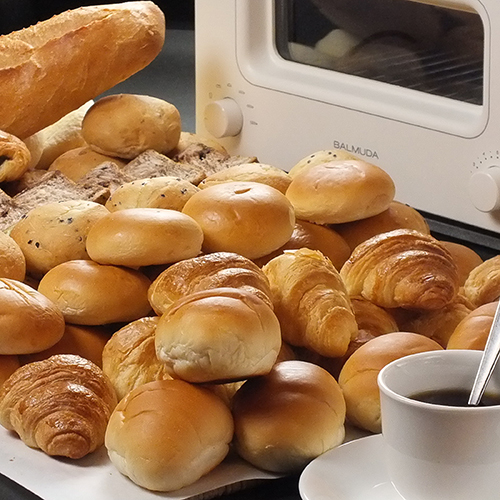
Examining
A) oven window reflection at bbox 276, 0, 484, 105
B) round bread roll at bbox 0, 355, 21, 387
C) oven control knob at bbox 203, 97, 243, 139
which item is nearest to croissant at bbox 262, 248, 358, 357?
round bread roll at bbox 0, 355, 21, 387

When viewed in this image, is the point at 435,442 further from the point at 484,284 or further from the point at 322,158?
the point at 322,158

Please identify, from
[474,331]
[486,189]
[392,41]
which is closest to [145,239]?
[474,331]

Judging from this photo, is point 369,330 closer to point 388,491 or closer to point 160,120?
point 388,491

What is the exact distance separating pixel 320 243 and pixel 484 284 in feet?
0.54

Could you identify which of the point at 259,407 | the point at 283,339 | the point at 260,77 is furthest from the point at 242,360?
the point at 260,77

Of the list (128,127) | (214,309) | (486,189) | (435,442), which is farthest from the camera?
(128,127)

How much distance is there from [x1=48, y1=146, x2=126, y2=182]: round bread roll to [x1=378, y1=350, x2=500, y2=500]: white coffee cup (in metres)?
0.70

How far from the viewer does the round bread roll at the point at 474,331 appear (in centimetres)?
70

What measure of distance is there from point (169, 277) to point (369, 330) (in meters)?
0.17

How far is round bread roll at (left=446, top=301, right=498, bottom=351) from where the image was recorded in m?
0.70

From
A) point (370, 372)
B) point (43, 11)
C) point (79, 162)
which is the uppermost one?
point (370, 372)

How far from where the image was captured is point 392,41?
1165 millimetres

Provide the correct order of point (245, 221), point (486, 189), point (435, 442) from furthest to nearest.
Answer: point (486, 189) < point (245, 221) < point (435, 442)

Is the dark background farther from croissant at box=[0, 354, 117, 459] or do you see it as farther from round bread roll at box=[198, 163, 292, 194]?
croissant at box=[0, 354, 117, 459]
